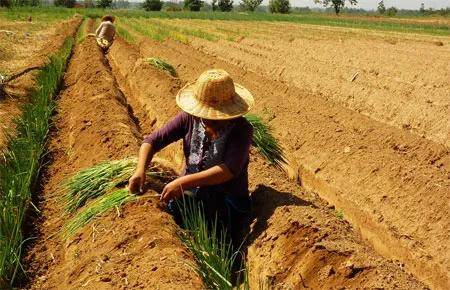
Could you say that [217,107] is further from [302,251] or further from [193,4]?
[193,4]

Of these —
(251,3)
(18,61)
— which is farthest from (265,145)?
(251,3)

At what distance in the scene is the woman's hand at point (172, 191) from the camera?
353cm

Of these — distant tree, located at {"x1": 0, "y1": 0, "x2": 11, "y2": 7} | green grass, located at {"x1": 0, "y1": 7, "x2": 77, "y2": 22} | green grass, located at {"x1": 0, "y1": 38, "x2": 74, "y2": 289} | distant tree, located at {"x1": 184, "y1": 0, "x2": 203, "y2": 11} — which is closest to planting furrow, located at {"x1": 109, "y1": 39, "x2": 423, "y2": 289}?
green grass, located at {"x1": 0, "y1": 38, "x2": 74, "y2": 289}

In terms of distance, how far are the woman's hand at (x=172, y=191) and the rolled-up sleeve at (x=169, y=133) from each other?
0.31 m

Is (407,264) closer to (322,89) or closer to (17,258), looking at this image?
(17,258)

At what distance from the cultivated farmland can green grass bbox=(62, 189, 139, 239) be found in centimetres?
4

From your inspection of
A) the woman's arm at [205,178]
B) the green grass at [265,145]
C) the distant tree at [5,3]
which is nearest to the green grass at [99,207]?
the woman's arm at [205,178]

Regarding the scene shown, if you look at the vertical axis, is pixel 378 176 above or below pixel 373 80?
below

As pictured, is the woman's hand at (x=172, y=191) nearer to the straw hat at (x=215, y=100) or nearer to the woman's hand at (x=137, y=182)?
the woman's hand at (x=137, y=182)

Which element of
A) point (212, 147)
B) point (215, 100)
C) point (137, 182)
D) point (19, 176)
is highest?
point (215, 100)

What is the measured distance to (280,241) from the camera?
3617 millimetres

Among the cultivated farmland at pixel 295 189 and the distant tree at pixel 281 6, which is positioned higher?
the distant tree at pixel 281 6

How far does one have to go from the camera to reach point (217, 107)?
3.42 m

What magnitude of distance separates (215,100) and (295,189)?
1.47 m
